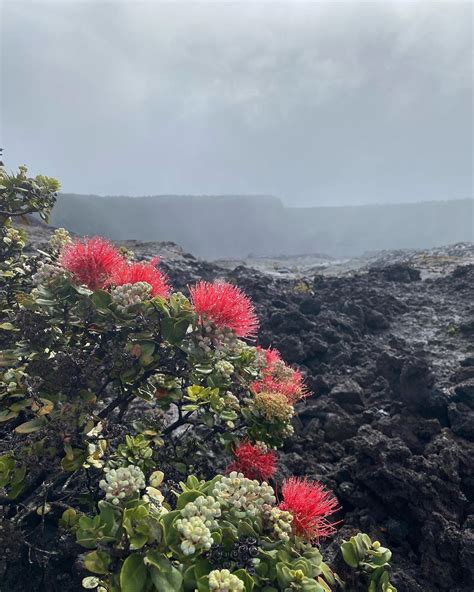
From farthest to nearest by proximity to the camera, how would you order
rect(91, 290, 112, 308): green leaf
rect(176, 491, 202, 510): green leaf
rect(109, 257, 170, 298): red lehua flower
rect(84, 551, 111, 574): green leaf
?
1. rect(109, 257, 170, 298): red lehua flower
2. rect(91, 290, 112, 308): green leaf
3. rect(176, 491, 202, 510): green leaf
4. rect(84, 551, 111, 574): green leaf

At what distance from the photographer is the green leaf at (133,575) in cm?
A: 120

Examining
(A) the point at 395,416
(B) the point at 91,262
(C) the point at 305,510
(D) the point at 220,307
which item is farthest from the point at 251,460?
(A) the point at 395,416

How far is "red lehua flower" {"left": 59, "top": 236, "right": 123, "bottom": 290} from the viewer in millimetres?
2223

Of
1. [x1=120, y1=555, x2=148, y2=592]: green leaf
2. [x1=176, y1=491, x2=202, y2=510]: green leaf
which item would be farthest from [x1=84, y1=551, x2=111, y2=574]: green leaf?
[x1=176, y1=491, x2=202, y2=510]: green leaf

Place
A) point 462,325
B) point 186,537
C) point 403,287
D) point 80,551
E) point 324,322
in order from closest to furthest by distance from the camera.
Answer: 1. point 186,537
2. point 80,551
3. point 462,325
4. point 324,322
5. point 403,287

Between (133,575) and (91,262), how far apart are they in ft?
4.96

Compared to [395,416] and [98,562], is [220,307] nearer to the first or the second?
[98,562]

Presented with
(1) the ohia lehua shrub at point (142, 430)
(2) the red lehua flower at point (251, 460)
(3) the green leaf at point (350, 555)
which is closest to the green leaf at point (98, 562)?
(1) the ohia lehua shrub at point (142, 430)

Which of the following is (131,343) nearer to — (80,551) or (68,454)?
(68,454)

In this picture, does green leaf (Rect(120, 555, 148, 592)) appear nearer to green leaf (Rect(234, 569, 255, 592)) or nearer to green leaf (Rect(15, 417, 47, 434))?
green leaf (Rect(234, 569, 255, 592))

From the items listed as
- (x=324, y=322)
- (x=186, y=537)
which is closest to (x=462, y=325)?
(x=324, y=322)

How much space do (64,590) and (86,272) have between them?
192 centimetres

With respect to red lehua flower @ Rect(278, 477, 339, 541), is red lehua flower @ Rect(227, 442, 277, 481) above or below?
below

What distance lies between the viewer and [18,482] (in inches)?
76.4
